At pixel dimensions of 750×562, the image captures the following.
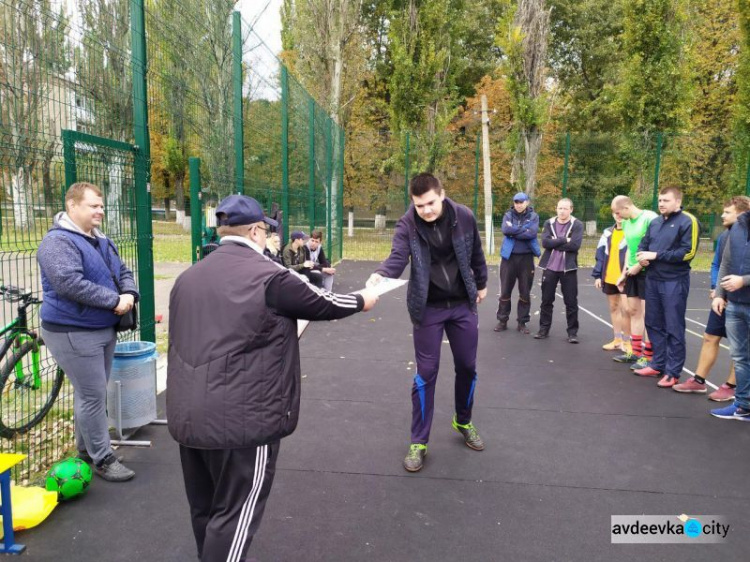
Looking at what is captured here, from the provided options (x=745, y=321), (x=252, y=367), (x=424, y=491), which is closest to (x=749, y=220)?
(x=745, y=321)

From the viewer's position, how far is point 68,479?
343 cm

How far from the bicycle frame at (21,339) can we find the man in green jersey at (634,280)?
5995 millimetres

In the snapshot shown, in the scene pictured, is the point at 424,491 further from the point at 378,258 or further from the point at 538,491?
the point at 378,258

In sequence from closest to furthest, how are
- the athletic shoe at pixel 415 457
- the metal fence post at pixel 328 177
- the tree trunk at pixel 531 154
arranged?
the athletic shoe at pixel 415 457, the metal fence post at pixel 328 177, the tree trunk at pixel 531 154

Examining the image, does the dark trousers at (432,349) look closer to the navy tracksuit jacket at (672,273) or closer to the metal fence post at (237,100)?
the navy tracksuit jacket at (672,273)

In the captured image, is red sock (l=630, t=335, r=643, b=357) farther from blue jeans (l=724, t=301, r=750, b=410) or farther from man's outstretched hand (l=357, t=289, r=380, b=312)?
man's outstretched hand (l=357, t=289, r=380, b=312)

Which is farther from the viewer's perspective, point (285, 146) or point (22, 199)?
point (285, 146)

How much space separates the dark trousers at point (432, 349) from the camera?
13.5 ft

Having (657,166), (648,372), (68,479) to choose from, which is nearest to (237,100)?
(68,479)

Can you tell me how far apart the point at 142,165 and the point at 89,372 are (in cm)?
202

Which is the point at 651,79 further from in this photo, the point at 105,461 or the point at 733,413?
the point at 105,461

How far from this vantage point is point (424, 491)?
Answer: 12.0ft

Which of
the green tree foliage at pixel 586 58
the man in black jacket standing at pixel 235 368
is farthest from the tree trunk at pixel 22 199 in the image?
the green tree foliage at pixel 586 58

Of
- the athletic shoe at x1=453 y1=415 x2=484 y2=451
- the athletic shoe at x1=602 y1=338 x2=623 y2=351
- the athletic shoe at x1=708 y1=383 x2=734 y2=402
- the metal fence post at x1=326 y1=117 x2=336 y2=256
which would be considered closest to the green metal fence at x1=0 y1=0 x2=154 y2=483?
the athletic shoe at x1=453 y1=415 x2=484 y2=451
